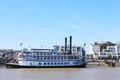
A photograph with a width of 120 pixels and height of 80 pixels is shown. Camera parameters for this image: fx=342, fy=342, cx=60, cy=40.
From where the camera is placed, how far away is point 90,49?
188500 mm

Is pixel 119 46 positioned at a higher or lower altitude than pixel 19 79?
higher

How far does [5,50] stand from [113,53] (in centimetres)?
5580

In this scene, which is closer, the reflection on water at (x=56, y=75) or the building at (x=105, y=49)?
the reflection on water at (x=56, y=75)

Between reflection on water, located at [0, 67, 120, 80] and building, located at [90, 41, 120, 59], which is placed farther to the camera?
building, located at [90, 41, 120, 59]

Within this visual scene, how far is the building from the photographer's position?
170125 millimetres

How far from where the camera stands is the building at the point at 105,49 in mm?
170125

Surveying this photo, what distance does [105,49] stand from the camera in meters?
177

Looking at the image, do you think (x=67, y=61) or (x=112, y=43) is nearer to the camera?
(x=67, y=61)

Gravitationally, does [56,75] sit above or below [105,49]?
below

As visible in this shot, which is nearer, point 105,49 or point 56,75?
point 56,75

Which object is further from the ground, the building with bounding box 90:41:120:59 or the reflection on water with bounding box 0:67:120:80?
the building with bounding box 90:41:120:59

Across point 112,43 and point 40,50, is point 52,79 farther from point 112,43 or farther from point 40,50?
point 112,43

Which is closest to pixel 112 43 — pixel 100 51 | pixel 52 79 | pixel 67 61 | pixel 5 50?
pixel 100 51

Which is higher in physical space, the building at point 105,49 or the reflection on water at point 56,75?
the building at point 105,49
